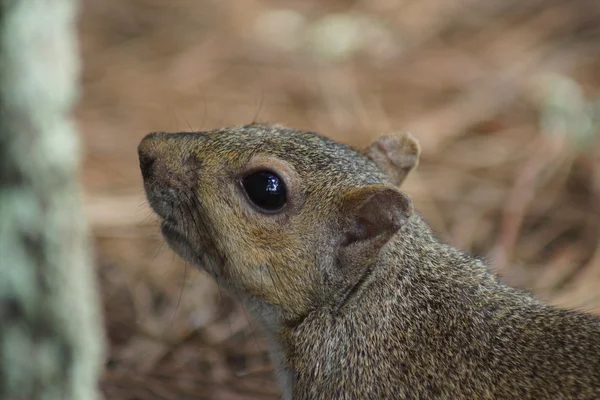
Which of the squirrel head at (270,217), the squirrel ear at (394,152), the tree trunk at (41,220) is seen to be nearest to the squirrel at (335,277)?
the squirrel head at (270,217)

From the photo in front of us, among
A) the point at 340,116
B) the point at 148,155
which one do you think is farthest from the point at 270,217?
the point at 340,116

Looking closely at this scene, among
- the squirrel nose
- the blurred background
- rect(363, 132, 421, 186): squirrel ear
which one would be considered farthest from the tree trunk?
rect(363, 132, 421, 186): squirrel ear

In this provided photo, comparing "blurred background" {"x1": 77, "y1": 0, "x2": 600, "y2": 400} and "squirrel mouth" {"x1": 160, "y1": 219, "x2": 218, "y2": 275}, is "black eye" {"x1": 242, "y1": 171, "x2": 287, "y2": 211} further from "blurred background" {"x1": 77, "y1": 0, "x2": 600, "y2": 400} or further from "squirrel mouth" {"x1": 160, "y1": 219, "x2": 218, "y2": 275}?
"blurred background" {"x1": 77, "y1": 0, "x2": 600, "y2": 400}

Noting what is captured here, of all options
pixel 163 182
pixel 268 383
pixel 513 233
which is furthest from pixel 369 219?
pixel 513 233

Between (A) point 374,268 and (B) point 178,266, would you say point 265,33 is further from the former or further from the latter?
(A) point 374,268

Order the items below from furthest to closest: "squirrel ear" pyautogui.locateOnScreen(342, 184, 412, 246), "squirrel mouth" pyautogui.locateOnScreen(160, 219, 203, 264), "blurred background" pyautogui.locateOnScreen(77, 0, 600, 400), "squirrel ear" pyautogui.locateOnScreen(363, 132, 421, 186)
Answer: "blurred background" pyautogui.locateOnScreen(77, 0, 600, 400) → "squirrel ear" pyautogui.locateOnScreen(363, 132, 421, 186) → "squirrel mouth" pyautogui.locateOnScreen(160, 219, 203, 264) → "squirrel ear" pyautogui.locateOnScreen(342, 184, 412, 246)

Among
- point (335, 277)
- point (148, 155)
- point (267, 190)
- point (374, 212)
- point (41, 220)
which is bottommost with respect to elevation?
point (335, 277)

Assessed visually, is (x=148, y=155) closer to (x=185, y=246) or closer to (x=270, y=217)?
(x=185, y=246)
